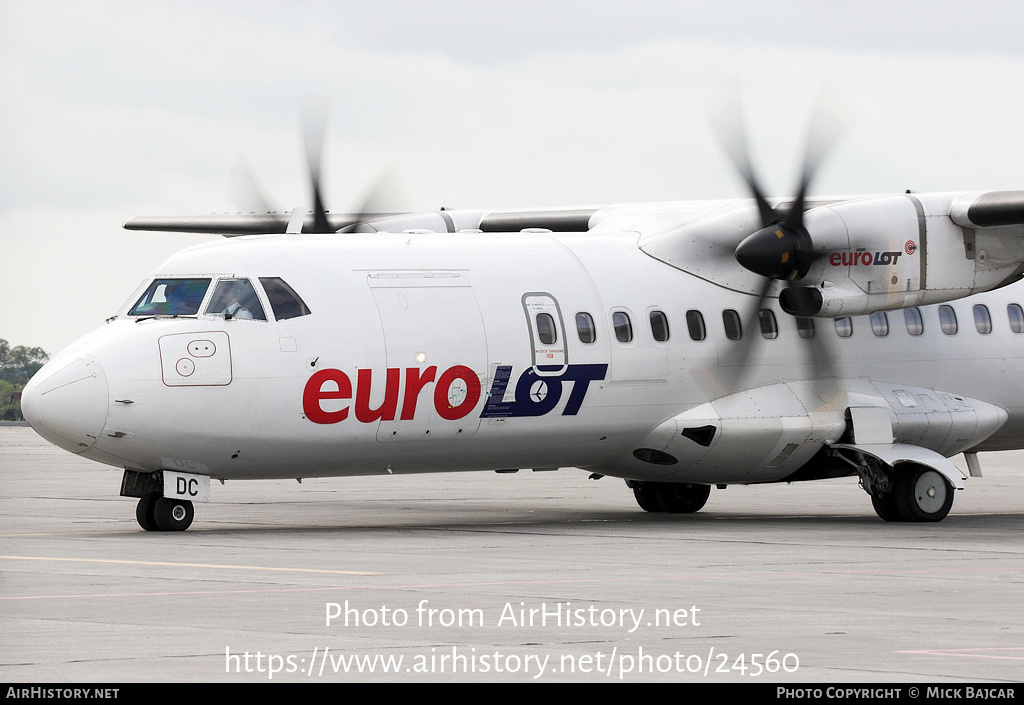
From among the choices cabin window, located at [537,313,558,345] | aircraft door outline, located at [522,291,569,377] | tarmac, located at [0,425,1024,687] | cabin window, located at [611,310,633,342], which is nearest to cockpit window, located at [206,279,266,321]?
tarmac, located at [0,425,1024,687]

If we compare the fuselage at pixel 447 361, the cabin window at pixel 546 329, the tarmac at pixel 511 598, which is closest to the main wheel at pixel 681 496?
the tarmac at pixel 511 598

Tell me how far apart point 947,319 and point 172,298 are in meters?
10.4

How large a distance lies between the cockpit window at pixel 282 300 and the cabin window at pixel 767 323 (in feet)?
19.9

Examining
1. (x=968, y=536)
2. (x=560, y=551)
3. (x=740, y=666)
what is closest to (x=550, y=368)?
(x=560, y=551)

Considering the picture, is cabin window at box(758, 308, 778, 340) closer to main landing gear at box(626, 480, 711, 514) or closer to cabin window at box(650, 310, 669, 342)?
cabin window at box(650, 310, 669, 342)

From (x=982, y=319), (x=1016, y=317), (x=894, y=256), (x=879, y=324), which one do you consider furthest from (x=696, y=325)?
(x=1016, y=317)

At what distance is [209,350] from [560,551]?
429 centimetres

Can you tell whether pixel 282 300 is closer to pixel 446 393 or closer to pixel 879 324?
pixel 446 393

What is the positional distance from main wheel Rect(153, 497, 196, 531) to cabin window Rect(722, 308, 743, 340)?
23.0ft

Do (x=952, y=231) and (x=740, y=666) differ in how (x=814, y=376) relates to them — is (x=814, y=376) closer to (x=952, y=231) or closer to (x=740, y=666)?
(x=952, y=231)

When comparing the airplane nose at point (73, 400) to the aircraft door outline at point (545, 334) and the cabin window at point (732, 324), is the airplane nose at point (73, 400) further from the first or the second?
the cabin window at point (732, 324)

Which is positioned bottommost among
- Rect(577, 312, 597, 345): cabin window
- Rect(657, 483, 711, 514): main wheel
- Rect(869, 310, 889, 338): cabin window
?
Rect(657, 483, 711, 514): main wheel

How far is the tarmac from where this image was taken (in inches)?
328

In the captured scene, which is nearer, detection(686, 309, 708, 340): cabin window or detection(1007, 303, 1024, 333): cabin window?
detection(686, 309, 708, 340): cabin window
